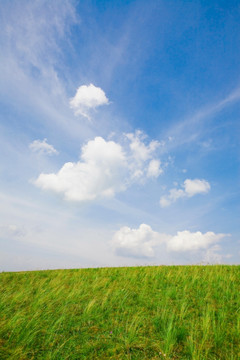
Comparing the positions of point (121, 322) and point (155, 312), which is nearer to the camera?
point (121, 322)

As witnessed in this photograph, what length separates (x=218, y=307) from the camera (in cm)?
763

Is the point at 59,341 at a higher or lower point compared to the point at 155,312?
lower

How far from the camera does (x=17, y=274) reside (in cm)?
1322

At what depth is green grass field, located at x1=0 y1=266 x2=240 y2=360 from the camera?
5.41m

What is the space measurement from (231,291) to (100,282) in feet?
17.2

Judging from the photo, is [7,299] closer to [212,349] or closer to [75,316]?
[75,316]

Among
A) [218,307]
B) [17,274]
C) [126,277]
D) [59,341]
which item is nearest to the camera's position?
[59,341]

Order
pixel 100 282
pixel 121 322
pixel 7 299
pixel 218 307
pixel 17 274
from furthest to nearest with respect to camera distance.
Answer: pixel 17 274 < pixel 100 282 < pixel 7 299 < pixel 218 307 < pixel 121 322

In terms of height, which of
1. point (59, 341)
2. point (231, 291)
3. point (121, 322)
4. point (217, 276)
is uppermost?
point (217, 276)

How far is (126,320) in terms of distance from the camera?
6781mm

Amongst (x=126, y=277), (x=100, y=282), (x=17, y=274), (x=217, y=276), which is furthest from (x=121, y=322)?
(x=17, y=274)

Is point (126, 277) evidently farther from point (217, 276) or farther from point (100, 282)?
point (217, 276)

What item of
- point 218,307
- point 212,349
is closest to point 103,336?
point 212,349

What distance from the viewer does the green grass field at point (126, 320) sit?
17.7ft
